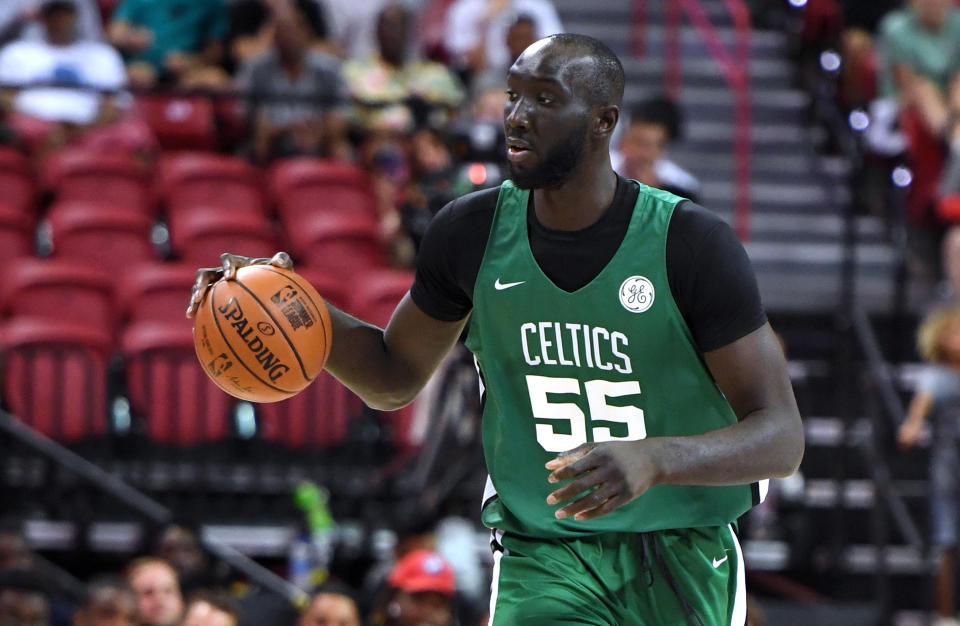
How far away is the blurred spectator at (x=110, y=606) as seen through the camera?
7.12m

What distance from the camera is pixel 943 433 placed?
8250 mm

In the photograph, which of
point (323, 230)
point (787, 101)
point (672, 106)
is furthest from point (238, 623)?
point (787, 101)

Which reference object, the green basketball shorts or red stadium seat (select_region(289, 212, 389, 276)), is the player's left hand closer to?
the green basketball shorts

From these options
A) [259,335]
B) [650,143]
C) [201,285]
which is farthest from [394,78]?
[259,335]

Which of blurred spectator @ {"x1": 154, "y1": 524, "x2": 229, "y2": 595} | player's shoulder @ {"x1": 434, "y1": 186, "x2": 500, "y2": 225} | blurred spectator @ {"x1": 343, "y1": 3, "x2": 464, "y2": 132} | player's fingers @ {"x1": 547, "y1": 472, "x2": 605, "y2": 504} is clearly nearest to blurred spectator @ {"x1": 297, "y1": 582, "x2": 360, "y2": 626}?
blurred spectator @ {"x1": 154, "y1": 524, "x2": 229, "y2": 595}

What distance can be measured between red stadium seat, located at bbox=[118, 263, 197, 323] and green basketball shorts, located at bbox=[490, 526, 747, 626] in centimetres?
525

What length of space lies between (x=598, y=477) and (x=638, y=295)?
0.77 metres

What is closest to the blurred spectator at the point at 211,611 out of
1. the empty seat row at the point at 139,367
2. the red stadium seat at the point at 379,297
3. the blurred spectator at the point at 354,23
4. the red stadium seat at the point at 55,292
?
the empty seat row at the point at 139,367

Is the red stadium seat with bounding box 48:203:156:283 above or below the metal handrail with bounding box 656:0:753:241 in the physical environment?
below

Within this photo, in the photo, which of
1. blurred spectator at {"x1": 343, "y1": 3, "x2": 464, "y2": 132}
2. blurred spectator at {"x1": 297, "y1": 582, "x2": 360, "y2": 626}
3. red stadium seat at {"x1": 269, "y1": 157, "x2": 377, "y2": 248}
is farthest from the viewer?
blurred spectator at {"x1": 343, "y1": 3, "x2": 464, "y2": 132}

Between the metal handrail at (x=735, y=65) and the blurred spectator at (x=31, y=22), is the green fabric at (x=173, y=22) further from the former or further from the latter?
the metal handrail at (x=735, y=65)

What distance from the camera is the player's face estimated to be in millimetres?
3891

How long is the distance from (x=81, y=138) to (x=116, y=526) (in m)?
3.13

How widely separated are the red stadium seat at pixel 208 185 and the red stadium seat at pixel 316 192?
7.8 inches
